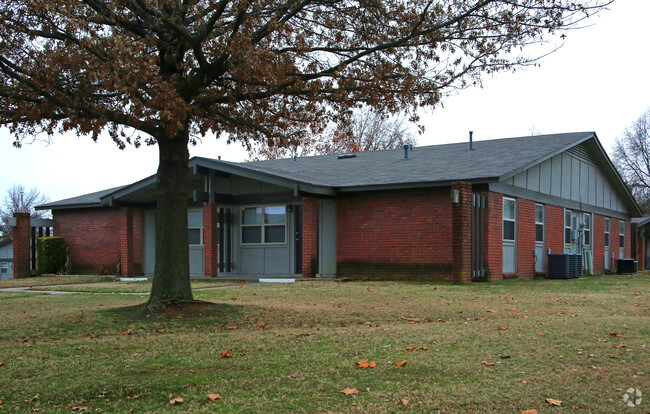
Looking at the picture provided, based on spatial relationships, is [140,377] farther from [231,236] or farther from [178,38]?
[231,236]

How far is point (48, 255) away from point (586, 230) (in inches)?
798

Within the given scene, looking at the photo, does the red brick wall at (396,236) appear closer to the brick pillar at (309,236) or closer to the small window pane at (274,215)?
the brick pillar at (309,236)

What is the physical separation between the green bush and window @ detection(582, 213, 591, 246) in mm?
19702

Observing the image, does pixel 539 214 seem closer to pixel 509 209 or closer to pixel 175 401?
pixel 509 209

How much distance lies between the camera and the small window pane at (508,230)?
65.2 ft

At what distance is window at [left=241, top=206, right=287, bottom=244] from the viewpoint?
21500 millimetres

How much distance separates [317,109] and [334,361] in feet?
23.3

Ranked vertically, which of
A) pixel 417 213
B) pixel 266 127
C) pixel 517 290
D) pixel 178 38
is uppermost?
pixel 178 38

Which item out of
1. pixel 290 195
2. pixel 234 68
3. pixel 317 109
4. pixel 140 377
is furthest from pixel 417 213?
pixel 140 377

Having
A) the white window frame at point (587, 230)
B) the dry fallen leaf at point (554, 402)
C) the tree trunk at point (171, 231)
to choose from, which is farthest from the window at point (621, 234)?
the dry fallen leaf at point (554, 402)

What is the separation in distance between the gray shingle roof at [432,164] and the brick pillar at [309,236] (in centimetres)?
76

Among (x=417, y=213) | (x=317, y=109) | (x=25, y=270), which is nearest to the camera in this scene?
(x=317, y=109)

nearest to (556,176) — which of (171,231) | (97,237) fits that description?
(171,231)

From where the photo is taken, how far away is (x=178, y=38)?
10.7 m
